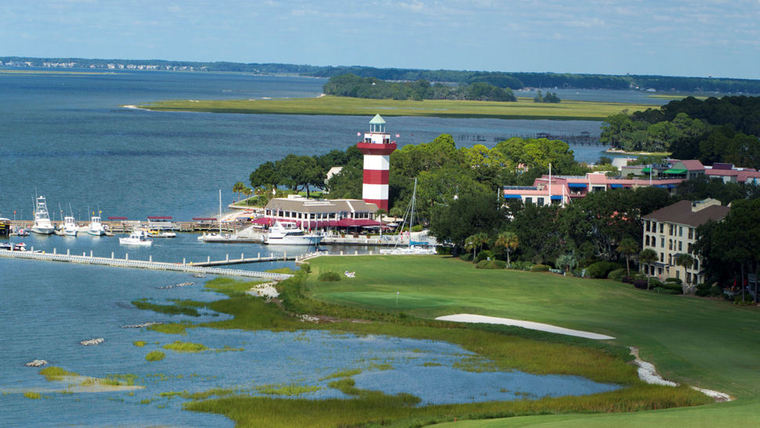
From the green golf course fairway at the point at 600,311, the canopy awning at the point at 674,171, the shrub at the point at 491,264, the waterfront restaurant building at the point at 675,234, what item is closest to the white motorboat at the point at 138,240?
the green golf course fairway at the point at 600,311

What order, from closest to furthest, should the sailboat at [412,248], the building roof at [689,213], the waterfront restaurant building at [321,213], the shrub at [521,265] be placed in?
the building roof at [689,213] < the shrub at [521,265] < the sailboat at [412,248] < the waterfront restaurant building at [321,213]

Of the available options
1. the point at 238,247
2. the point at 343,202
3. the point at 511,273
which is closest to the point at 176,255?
the point at 238,247

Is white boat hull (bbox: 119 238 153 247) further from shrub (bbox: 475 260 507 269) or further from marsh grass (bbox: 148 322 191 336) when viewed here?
marsh grass (bbox: 148 322 191 336)

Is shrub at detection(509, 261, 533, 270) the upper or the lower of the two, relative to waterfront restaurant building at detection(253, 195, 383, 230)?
lower

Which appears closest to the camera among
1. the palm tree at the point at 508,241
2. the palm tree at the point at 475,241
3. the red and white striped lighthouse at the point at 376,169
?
the palm tree at the point at 508,241

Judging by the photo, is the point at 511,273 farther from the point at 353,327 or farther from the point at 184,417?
the point at 184,417

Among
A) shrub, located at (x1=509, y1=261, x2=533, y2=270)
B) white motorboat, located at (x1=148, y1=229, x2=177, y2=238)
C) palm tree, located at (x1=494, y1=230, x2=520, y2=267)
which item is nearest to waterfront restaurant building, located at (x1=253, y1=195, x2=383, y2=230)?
white motorboat, located at (x1=148, y1=229, x2=177, y2=238)

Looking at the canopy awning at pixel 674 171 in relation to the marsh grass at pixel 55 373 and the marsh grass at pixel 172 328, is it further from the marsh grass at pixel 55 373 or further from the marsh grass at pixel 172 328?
the marsh grass at pixel 55 373
